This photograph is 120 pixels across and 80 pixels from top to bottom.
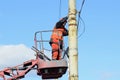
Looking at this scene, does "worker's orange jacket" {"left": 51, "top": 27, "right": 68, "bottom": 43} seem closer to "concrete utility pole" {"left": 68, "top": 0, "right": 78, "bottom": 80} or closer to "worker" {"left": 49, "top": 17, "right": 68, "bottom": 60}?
"worker" {"left": 49, "top": 17, "right": 68, "bottom": 60}

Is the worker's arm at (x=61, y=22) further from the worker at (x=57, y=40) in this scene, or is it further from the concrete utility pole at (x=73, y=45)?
the concrete utility pole at (x=73, y=45)

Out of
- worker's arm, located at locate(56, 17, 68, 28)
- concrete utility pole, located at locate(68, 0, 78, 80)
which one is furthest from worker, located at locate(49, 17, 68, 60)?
concrete utility pole, located at locate(68, 0, 78, 80)

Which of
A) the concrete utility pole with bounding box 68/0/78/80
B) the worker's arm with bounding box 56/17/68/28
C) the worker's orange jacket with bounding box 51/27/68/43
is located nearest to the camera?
the concrete utility pole with bounding box 68/0/78/80

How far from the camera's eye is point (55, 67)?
13391 mm

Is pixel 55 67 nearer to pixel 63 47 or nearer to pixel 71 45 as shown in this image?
pixel 63 47

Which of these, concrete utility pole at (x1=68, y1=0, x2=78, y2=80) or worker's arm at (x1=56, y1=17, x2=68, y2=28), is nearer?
concrete utility pole at (x1=68, y1=0, x2=78, y2=80)

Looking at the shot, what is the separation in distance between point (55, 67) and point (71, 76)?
3.66 m

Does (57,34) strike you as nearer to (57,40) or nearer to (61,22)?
(57,40)

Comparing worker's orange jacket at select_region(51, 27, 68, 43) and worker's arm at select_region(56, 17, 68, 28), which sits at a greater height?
worker's arm at select_region(56, 17, 68, 28)

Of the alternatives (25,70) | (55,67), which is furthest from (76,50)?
(25,70)

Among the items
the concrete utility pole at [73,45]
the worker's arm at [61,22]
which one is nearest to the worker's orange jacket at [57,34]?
the worker's arm at [61,22]

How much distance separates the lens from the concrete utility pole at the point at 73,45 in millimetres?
9820

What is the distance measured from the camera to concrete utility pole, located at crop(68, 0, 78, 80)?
982 cm

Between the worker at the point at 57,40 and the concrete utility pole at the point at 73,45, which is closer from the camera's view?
the concrete utility pole at the point at 73,45
